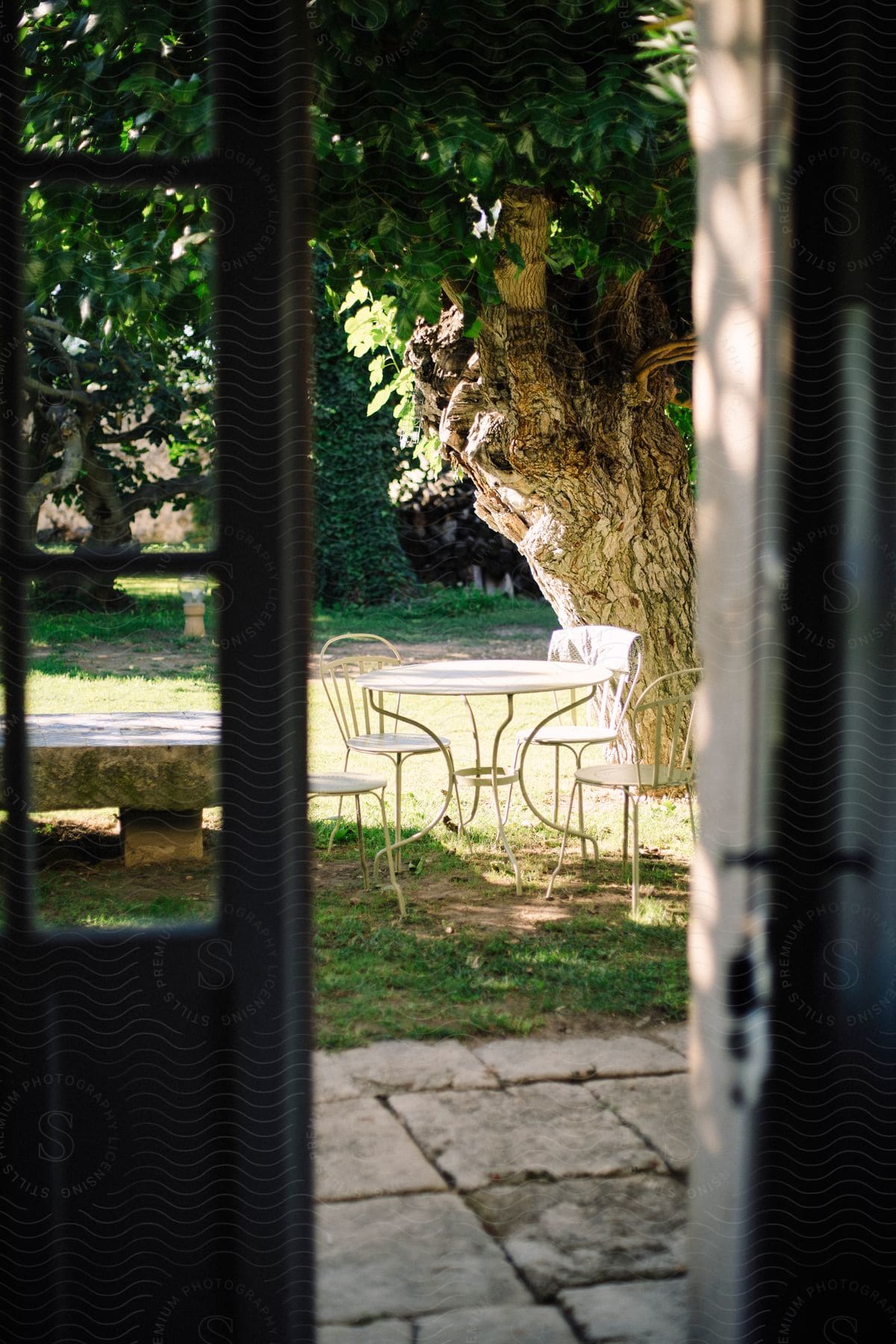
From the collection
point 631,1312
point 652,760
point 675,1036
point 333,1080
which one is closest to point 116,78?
point 631,1312

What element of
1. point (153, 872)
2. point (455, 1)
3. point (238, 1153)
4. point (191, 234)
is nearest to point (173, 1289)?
point (238, 1153)

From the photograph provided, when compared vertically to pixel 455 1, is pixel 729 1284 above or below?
below

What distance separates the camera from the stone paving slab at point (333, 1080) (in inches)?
105

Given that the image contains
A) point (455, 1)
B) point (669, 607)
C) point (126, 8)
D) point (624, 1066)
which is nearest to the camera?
point (126, 8)

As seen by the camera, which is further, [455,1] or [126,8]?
[455,1]

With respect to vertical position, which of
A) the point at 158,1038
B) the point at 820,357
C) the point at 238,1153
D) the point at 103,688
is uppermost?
the point at 820,357

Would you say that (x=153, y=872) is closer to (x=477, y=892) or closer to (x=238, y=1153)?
(x=238, y=1153)

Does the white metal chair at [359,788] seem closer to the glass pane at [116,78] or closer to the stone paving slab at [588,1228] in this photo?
the stone paving slab at [588,1228]

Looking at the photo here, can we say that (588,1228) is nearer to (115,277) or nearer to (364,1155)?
(364,1155)

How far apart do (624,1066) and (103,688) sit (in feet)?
6.17

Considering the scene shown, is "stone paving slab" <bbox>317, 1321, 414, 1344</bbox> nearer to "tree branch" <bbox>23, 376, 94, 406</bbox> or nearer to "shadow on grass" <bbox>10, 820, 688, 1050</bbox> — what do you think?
"shadow on grass" <bbox>10, 820, 688, 1050</bbox>

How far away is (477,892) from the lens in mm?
4273

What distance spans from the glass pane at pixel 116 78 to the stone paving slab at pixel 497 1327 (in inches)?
60.6

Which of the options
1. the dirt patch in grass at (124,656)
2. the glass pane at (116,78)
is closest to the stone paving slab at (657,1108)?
the dirt patch in grass at (124,656)
